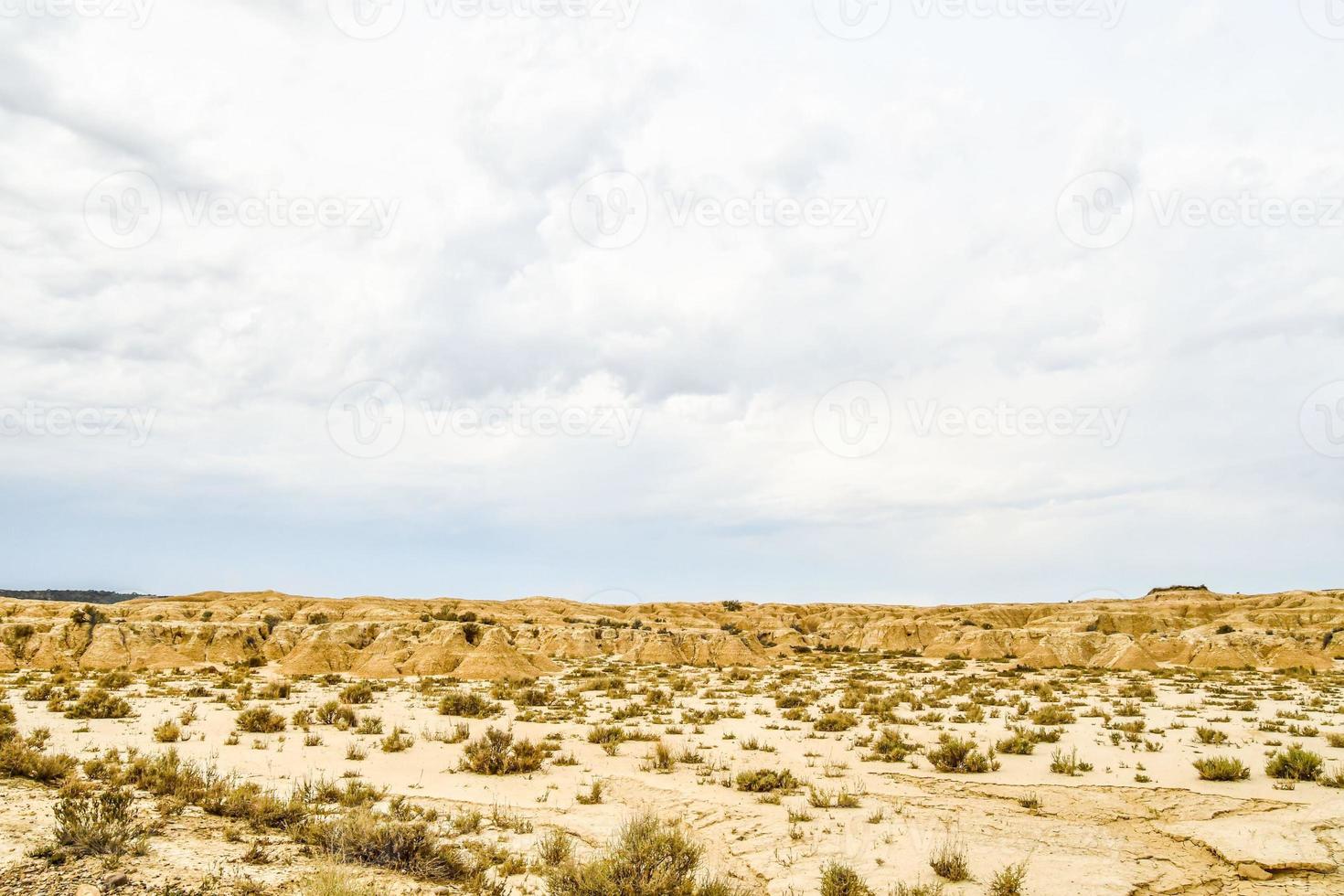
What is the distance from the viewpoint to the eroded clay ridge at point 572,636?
3172cm

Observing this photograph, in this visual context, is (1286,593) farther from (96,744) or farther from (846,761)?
(96,744)

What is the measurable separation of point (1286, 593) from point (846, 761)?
8372 centimetres

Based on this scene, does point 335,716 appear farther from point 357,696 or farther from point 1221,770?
point 1221,770

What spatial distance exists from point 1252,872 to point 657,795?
7.81 metres

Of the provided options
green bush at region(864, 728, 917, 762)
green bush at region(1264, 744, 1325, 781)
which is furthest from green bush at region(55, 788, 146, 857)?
green bush at region(1264, 744, 1325, 781)

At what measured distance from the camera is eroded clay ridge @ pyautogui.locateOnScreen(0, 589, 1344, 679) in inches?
1249

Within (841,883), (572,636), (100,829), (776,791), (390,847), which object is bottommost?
(572,636)

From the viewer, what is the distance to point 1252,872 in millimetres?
7918

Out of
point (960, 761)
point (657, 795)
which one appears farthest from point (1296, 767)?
point (657, 795)

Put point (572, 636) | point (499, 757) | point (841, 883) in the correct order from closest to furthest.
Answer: point (841, 883)
point (499, 757)
point (572, 636)

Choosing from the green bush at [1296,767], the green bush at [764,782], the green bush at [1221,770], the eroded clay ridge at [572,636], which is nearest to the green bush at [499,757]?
the green bush at [764,782]

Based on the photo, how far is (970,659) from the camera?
152 feet

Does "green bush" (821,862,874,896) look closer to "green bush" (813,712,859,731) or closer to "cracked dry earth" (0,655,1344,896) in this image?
"cracked dry earth" (0,655,1344,896)

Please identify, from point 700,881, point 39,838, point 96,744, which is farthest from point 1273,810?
point 96,744
